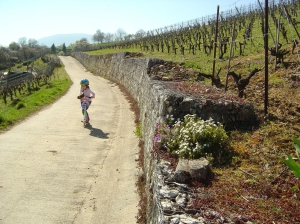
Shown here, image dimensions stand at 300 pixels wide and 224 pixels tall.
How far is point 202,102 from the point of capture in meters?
6.50

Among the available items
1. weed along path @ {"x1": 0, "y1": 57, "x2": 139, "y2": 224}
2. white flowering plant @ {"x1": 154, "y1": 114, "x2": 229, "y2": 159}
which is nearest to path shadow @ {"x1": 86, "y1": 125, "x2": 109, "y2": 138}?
weed along path @ {"x1": 0, "y1": 57, "x2": 139, "y2": 224}

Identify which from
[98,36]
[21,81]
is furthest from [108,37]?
[21,81]

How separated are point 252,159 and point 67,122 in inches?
350

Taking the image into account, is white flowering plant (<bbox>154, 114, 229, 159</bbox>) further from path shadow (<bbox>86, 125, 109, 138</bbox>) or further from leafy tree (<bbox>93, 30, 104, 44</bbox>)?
leafy tree (<bbox>93, 30, 104, 44</bbox>)

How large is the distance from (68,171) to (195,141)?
4.06m

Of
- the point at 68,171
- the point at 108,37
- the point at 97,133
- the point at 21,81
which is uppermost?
the point at 108,37

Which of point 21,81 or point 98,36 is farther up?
point 98,36

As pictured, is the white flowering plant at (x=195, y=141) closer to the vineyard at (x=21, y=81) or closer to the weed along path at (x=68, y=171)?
the weed along path at (x=68, y=171)

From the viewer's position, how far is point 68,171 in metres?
7.80

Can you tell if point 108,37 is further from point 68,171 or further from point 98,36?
point 68,171

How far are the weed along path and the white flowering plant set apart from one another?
5.44ft

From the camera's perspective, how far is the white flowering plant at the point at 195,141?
512 centimetres

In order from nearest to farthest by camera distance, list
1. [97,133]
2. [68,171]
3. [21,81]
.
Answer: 1. [68,171]
2. [97,133]
3. [21,81]

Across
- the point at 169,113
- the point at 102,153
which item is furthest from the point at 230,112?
the point at 102,153
